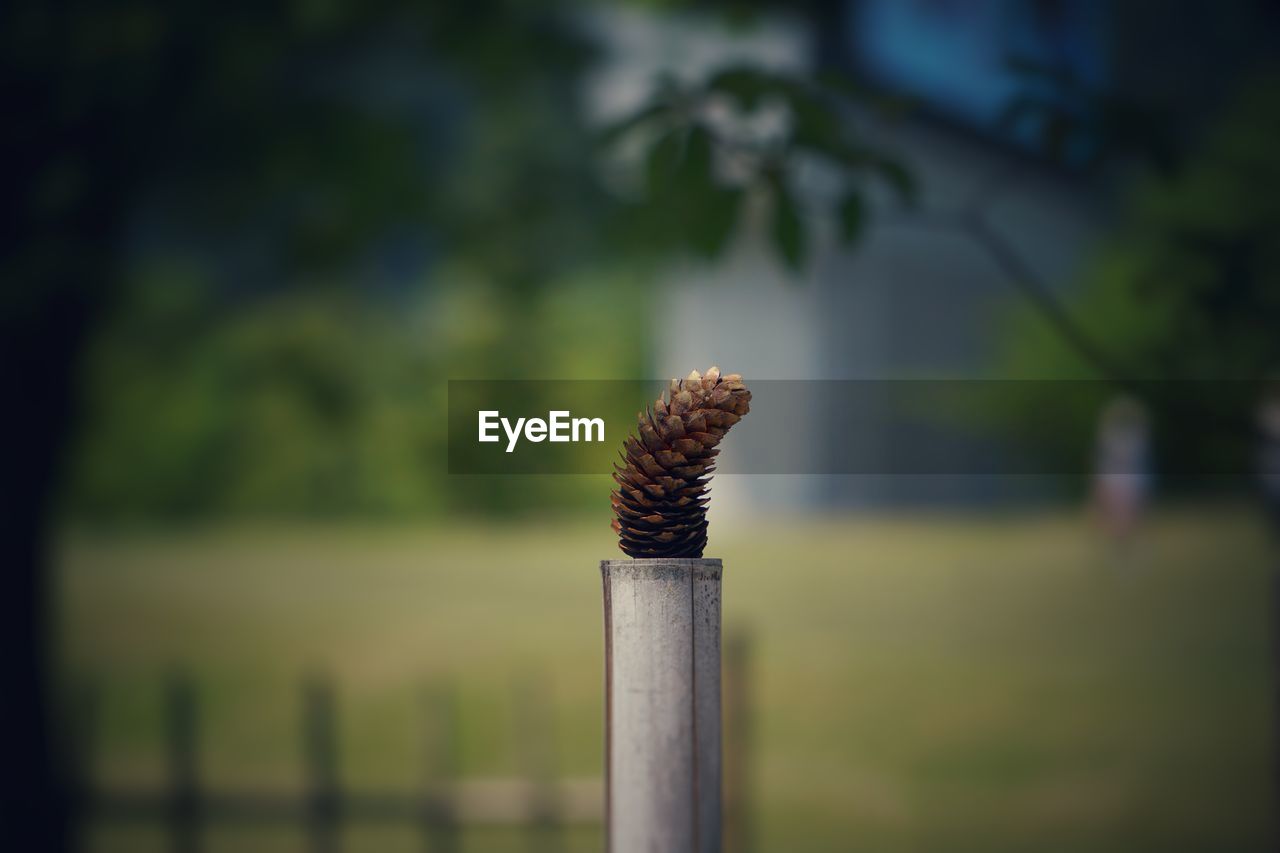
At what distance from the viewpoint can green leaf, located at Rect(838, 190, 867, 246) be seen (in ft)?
10.5

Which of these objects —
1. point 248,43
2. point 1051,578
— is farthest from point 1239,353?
point 1051,578

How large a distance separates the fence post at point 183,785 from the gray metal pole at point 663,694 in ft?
18.7

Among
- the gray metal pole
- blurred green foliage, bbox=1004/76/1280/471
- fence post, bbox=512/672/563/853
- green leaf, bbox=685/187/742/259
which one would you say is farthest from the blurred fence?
the gray metal pole

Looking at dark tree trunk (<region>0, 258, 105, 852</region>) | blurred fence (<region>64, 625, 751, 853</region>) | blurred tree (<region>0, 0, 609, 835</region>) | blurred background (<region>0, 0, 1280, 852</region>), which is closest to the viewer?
blurred background (<region>0, 0, 1280, 852</region>)

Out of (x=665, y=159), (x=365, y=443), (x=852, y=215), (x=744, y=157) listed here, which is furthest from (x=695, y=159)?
(x=365, y=443)

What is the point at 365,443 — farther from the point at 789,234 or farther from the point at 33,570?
the point at 789,234

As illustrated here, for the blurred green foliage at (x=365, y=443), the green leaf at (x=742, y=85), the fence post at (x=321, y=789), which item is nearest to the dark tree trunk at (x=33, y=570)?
the fence post at (x=321, y=789)

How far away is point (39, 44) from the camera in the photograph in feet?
16.7

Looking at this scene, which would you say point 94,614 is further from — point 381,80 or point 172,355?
point 381,80

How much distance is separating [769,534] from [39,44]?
1434 centimetres

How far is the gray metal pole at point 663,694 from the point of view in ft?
6.06

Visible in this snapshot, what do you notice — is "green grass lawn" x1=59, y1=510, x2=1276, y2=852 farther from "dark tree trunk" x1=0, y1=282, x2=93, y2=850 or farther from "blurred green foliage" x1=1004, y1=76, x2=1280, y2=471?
"blurred green foliage" x1=1004, y1=76, x2=1280, y2=471

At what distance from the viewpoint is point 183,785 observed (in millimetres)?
7160

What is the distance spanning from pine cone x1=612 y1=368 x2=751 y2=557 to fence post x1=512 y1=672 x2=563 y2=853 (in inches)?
193
